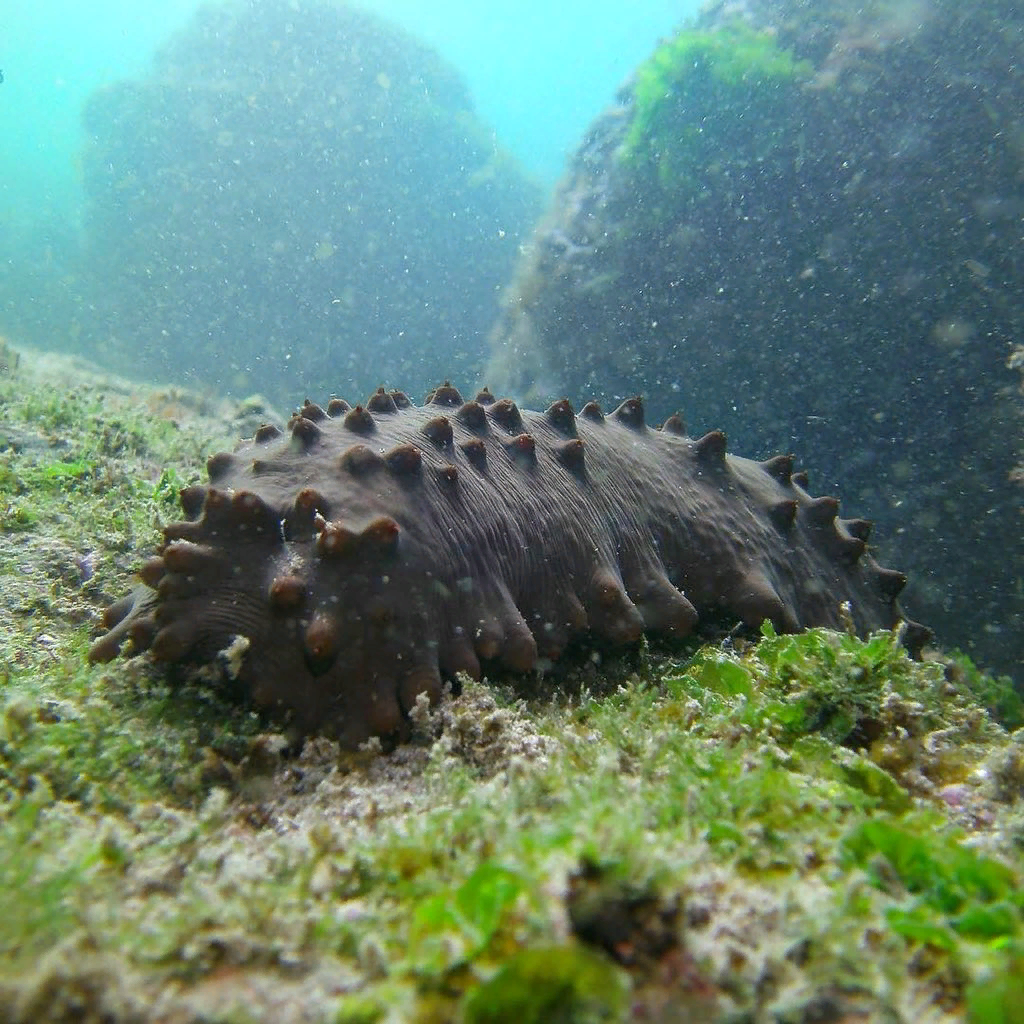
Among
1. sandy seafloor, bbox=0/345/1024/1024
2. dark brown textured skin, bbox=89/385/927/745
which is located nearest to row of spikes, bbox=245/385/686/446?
dark brown textured skin, bbox=89/385/927/745

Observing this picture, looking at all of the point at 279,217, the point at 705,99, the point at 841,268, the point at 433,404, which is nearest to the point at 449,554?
the point at 433,404

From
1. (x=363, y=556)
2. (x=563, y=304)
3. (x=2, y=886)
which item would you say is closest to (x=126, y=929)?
(x=2, y=886)

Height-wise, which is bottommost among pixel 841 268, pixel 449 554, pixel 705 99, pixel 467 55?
pixel 449 554

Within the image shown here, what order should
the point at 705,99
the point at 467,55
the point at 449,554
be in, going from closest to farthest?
the point at 449,554 < the point at 705,99 < the point at 467,55

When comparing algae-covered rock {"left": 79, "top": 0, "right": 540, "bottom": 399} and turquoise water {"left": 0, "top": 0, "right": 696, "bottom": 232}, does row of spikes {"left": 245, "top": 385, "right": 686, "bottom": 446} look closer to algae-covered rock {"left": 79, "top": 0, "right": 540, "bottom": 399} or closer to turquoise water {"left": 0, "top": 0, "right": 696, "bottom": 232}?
algae-covered rock {"left": 79, "top": 0, "right": 540, "bottom": 399}

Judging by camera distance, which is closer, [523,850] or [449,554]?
[523,850]

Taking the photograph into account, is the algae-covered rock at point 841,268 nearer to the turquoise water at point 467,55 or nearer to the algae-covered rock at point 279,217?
the algae-covered rock at point 279,217

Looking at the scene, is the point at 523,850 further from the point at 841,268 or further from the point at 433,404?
the point at 841,268

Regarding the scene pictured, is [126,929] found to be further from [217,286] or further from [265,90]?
[265,90]
